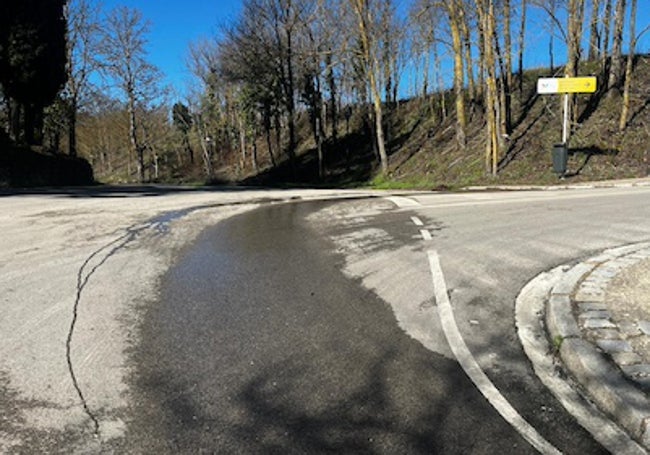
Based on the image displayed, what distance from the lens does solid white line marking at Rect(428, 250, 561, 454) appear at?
2918mm

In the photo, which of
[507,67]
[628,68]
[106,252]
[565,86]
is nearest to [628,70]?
[628,68]

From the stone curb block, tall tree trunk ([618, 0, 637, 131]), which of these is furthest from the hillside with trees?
the stone curb block

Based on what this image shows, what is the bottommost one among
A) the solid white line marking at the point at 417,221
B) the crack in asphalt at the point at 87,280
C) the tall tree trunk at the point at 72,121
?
the crack in asphalt at the point at 87,280

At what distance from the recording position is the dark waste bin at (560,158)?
739 inches

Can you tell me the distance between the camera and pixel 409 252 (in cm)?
784

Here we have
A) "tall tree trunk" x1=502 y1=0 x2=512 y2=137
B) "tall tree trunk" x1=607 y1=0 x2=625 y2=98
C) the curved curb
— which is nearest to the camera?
the curved curb

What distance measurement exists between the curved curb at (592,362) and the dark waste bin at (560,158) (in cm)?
1432

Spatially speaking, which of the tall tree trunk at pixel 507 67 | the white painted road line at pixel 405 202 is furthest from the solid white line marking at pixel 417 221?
the tall tree trunk at pixel 507 67

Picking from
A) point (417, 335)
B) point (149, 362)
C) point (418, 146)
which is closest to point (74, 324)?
point (149, 362)

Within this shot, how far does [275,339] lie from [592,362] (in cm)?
241

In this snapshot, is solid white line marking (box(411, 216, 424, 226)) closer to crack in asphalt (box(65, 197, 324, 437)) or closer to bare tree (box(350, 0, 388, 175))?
crack in asphalt (box(65, 197, 324, 437))

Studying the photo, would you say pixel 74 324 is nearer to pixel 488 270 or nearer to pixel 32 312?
pixel 32 312

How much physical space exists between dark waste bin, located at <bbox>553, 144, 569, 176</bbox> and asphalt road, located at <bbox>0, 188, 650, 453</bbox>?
9.83 meters

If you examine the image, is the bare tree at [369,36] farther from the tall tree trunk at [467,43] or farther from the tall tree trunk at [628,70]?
the tall tree trunk at [628,70]
